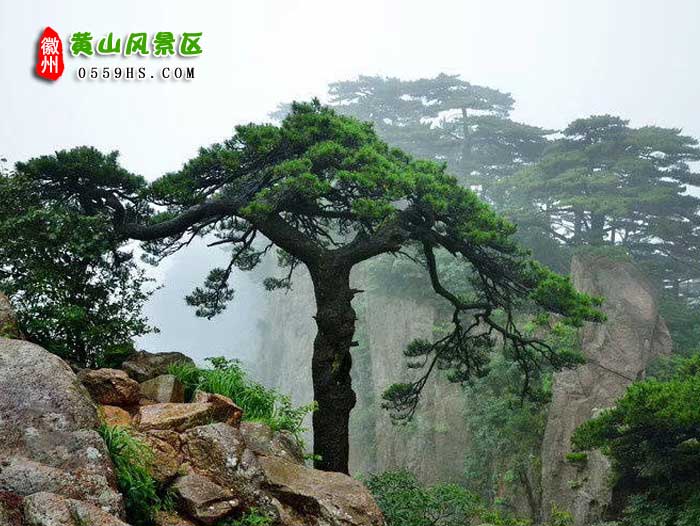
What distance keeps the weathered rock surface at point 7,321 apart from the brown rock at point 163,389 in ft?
5.24

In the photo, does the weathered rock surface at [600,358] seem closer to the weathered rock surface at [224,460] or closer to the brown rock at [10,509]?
the weathered rock surface at [224,460]

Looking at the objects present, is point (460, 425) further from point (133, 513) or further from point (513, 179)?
point (133, 513)

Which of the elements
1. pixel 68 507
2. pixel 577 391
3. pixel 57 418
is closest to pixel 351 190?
pixel 57 418

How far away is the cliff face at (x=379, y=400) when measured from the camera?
63.9 feet

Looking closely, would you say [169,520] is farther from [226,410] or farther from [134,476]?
Answer: [226,410]

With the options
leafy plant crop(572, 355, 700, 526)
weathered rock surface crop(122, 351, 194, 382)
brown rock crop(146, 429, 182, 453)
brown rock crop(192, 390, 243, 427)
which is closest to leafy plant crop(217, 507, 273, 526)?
brown rock crop(146, 429, 182, 453)

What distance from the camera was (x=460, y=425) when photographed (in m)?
19.2

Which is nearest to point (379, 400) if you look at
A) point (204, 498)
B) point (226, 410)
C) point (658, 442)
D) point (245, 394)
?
point (658, 442)

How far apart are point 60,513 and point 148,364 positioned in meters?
4.35

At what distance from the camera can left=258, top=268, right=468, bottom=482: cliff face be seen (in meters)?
19.5

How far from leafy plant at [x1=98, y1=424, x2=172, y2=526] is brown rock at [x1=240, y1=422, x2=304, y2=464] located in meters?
1.25

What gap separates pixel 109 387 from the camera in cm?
589

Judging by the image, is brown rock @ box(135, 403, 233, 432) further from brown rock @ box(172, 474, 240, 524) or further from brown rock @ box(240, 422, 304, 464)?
brown rock @ box(172, 474, 240, 524)

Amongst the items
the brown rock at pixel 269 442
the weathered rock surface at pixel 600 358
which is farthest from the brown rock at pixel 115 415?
the weathered rock surface at pixel 600 358
